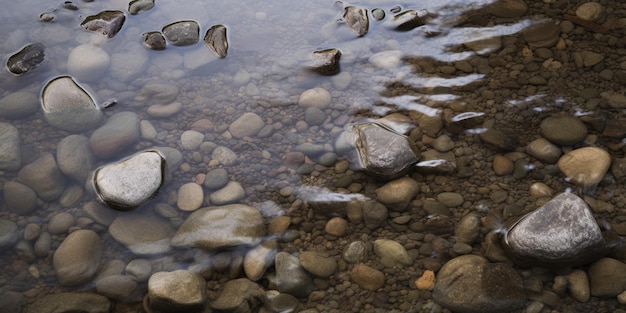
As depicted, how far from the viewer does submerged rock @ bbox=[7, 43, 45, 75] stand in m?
2.58

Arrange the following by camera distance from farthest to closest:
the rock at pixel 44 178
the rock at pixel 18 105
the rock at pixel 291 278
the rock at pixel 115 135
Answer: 1. the rock at pixel 18 105
2. the rock at pixel 115 135
3. the rock at pixel 44 178
4. the rock at pixel 291 278

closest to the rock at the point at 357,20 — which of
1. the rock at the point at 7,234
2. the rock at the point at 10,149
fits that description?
the rock at the point at 10,149

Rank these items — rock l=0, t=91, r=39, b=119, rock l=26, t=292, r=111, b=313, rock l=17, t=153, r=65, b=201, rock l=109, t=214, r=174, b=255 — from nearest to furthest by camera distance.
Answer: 1. rock l=26, t=292, r=111, b=313
2. rock l=109, t=214, r=174, b=255
3. rock l=17, t=153, r=65, b=201
4. rock l=0, t=91, r=39, b=119

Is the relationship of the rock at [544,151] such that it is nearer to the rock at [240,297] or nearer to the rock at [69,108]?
the rock at [240,297]

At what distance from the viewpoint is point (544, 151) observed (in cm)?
229

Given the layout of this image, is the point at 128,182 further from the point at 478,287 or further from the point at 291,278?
the point at 478,287

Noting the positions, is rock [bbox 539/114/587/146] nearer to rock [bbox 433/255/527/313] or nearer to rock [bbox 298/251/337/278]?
rock [bbox 433/255/527/313]

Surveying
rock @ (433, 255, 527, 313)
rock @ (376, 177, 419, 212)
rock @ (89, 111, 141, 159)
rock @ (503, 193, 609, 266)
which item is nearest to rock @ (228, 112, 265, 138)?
rock @ (89, 111, 141, 159)

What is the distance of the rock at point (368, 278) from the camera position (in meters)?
1.99

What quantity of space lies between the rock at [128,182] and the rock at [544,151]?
1.67m

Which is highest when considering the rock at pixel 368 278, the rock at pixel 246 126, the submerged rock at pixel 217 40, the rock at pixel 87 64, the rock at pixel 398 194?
the submerged rock at pixel 217 40

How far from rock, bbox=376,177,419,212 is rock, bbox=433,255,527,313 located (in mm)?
328

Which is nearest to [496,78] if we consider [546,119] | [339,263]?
[546,119]

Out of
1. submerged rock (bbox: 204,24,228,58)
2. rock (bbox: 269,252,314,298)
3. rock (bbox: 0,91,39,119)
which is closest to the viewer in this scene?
rock (bbox: 269,252,314,298)
